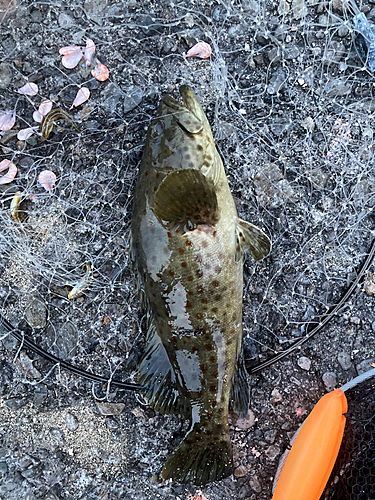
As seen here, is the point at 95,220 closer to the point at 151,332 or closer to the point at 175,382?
the point at 151,332

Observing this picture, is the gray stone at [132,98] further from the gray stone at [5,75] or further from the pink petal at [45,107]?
the gray stone at [5,75]

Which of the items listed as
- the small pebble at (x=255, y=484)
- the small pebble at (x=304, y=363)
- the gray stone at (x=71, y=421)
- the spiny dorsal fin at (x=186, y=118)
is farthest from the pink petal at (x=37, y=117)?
the small pebble at (x=255, y=484)

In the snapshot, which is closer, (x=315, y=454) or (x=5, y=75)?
(x=315, y=454)

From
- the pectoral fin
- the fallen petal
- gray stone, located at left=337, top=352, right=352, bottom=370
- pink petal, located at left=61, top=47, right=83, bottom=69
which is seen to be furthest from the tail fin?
pink petal, located at left=61, top=47, right=83, bottom=69

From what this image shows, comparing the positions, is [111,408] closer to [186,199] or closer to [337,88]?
[186,199]

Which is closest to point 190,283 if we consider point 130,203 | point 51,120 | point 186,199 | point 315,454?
point 186,199

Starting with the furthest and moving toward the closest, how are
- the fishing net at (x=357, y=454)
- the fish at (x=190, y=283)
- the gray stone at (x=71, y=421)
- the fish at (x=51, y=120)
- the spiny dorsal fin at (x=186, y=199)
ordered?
the gray stone at (x=71, y=421) < the fish at (x=51, y=120) < the fishing net at (x=357, y=454) < the fish at (x=190, y=283) < the spiny dorsal fin at (x=186, y=199)

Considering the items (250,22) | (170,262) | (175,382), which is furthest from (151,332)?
(250,22)
